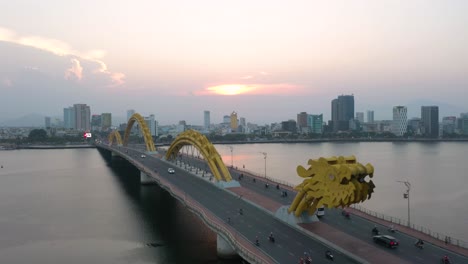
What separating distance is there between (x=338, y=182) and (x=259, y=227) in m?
10.9

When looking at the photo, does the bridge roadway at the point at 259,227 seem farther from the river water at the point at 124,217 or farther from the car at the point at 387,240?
the car at the point at 387,240

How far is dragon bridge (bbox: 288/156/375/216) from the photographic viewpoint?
113ft

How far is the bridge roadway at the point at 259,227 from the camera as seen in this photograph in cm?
3431

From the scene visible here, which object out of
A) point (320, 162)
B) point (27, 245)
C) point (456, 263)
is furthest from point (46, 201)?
point (456, 263)

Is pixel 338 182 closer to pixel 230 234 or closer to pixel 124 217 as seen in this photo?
pixel 230 234

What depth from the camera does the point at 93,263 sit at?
44375 mm

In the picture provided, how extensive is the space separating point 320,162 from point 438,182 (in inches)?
2500

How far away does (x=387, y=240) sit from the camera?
3566 centimetres

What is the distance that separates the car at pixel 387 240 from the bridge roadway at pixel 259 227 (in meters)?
4.45

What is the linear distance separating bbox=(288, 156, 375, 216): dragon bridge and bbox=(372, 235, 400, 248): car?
3534mm

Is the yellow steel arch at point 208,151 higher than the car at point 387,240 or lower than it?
higher

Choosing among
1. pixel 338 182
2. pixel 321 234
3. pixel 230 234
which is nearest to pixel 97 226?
pixel 230 234

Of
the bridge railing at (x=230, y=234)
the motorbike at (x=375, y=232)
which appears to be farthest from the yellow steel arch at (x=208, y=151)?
the motorbike at (x=375, y=232)

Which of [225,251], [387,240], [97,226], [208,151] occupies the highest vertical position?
[208,151]
